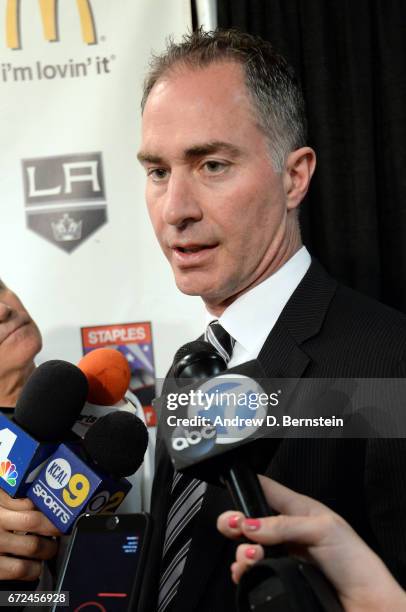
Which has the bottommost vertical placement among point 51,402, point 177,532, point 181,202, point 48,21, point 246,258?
point 177,532

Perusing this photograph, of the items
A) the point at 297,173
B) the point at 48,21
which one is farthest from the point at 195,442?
the point at 48,21

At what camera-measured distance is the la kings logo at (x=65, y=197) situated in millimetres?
1819

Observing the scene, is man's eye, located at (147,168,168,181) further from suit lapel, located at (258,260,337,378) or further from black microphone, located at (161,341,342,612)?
black microphone, located at (161,341,342,612)

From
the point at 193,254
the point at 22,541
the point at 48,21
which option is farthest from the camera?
the point at 48,21

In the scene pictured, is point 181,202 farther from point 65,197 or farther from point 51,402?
point 65,197

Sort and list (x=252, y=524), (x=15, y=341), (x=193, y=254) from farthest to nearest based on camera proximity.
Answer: (x=15, y=341), (x=193, y=254), (x=252, y=524)

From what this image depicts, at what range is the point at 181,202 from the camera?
1.14m

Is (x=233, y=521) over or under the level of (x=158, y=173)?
under

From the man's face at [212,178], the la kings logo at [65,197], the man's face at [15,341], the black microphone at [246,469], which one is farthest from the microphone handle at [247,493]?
the la kings logo at [65,197]

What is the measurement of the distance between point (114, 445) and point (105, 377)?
295 mm

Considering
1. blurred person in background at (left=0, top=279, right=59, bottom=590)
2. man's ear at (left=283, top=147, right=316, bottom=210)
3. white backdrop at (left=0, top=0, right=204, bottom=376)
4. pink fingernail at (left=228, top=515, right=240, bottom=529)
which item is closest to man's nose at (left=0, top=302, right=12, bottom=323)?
white backdrop at (left=0, top=0, right=204, bottom=376)

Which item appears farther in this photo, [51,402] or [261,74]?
[261,74]

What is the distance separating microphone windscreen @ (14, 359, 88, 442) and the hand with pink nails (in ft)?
1.28

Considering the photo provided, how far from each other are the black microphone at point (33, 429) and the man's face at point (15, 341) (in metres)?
0.53
